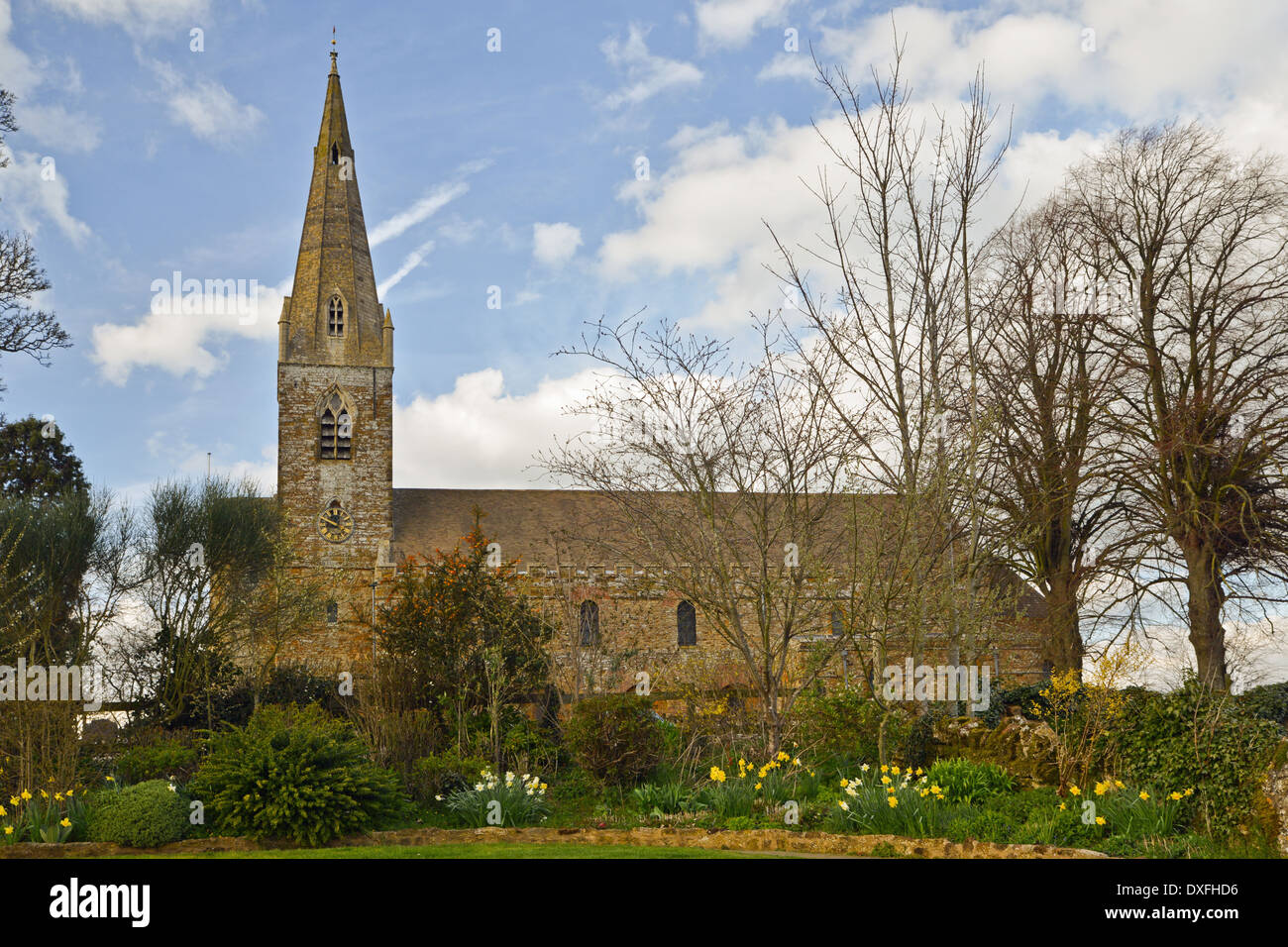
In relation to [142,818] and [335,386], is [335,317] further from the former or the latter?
[142,818]

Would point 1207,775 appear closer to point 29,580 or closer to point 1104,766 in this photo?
point 1104,766

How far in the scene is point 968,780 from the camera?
10961 millimetres

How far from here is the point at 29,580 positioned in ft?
54.1

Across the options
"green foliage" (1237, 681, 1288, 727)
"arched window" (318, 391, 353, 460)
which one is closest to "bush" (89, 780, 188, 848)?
"green foliage" (1237, 681, 1288, 727)

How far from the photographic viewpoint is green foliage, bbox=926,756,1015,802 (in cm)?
1091

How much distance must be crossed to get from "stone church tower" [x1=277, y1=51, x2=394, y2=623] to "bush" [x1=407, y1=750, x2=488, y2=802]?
21.9 m

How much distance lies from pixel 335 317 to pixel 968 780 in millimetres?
30787

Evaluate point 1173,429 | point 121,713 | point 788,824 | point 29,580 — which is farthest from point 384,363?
point 788,824

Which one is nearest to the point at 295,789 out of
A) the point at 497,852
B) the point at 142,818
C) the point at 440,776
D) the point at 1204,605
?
the point at 142,818

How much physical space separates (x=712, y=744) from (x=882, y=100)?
8.75m

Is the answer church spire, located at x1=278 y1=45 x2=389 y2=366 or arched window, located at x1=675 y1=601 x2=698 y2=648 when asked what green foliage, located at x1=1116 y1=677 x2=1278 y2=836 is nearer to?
arched window, located at x1=675 y1=601 x2=698 y2=648

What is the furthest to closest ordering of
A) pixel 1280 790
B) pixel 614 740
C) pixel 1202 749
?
pixel 614 740
pixel 1202 749
pixel 1280 790

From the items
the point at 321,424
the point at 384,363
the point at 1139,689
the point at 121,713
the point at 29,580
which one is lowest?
the point at 121,713

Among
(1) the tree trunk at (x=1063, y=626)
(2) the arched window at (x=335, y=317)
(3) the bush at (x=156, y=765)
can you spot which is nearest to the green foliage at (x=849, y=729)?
(3) the bush at (x=156, y=765)
